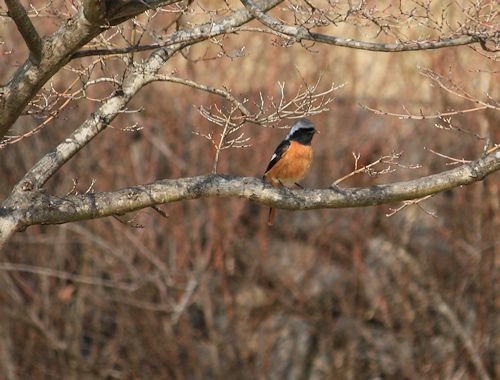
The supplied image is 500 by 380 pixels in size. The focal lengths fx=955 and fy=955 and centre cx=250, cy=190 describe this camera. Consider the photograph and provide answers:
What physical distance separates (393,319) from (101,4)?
8342 millimetres

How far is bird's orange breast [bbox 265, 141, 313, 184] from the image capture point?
25.9 feet

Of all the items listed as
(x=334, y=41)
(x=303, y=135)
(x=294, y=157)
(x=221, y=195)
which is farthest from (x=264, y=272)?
(x=334, y=41)

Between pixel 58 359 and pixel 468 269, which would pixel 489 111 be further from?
pixel 58 359

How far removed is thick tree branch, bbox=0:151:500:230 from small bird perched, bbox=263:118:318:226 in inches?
86.7

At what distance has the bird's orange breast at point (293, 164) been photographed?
25.9ft

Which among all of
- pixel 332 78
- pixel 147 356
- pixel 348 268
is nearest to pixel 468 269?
pixel 348 268

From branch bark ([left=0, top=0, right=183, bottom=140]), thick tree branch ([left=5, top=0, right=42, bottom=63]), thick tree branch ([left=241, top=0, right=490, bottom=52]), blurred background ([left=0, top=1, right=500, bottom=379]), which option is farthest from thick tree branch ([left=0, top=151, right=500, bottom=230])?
blurred background ([left=0, top=1, right=500, bottom=379])

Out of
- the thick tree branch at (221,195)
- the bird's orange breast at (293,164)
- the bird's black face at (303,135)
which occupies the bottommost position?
the thick tree branch at (221,195)

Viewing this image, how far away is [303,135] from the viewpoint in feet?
26.5

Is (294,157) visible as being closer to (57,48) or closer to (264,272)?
(57,48)

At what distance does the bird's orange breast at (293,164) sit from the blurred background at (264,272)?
170 inches

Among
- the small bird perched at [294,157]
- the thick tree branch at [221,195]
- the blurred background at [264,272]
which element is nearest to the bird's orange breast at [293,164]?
the small bird perched at [294,157]

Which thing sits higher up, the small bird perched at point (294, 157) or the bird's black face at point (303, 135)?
the bird's black face at point (303, 135)

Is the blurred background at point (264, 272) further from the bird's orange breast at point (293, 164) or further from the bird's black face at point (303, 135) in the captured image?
the bird's orange breast at point (293, 164)
